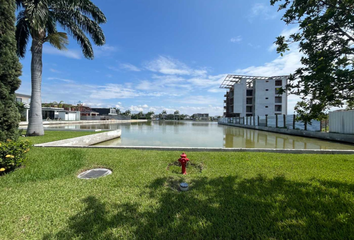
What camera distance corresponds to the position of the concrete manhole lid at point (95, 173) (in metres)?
3.94

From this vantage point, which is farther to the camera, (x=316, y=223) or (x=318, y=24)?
(x=318, y=24)

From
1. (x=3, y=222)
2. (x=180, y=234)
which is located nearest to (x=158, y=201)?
(x=180, y=234)

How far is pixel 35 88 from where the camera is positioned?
31.4 feet

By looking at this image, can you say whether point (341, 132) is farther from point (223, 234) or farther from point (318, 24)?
point (223, 234)

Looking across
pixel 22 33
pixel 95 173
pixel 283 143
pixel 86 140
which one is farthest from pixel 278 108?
pixel 22 33

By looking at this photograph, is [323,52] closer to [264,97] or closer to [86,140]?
[86,140]

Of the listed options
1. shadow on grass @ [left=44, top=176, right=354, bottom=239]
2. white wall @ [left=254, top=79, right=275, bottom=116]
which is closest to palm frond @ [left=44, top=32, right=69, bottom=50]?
shadow on grass @ [left=44, top=176, right=354, bottom=239]

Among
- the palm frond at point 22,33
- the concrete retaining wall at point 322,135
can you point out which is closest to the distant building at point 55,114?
the palm frond at point 22,33

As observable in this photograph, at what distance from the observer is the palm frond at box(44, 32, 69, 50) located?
10113mm

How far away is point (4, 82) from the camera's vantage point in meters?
4.71

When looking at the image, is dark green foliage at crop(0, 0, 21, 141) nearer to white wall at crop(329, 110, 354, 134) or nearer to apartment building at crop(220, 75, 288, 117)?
white wall at crop(329, 110, 354, 134)

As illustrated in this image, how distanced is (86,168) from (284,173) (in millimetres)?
5310

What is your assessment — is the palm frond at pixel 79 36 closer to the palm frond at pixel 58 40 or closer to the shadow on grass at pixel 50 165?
the palm frond at pixel 58 40

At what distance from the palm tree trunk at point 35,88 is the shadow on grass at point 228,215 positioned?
390 inches
